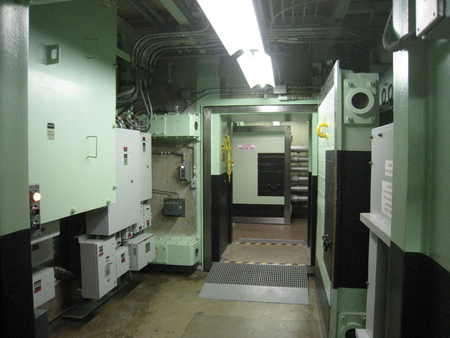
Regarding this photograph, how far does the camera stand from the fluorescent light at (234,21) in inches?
74.1

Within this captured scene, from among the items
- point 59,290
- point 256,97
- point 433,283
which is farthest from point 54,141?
Result: point 256,97

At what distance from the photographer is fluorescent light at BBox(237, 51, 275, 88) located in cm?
276

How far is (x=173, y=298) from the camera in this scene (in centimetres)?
383

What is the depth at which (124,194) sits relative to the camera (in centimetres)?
358

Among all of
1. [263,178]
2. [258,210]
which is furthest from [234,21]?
[258,210]

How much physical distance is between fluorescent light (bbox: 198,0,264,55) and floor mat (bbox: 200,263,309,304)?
9.53 feet

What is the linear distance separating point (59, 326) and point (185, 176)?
233 centimetres

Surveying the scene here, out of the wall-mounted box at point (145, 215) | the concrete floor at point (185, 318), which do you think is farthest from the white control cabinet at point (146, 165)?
the concrete floor at point (185, 318)

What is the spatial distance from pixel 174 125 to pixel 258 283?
2.45 m

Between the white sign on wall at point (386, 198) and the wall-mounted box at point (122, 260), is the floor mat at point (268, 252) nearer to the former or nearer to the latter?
the wall-mounted box at point (122, 260)

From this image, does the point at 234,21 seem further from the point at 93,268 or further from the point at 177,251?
the point at 177,251

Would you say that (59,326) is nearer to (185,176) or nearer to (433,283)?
(185,176)

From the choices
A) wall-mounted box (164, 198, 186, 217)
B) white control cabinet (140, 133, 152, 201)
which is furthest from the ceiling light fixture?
wall-mounted box (164, 198, 186, 217)

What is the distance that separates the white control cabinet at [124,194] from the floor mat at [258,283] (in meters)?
1.33
